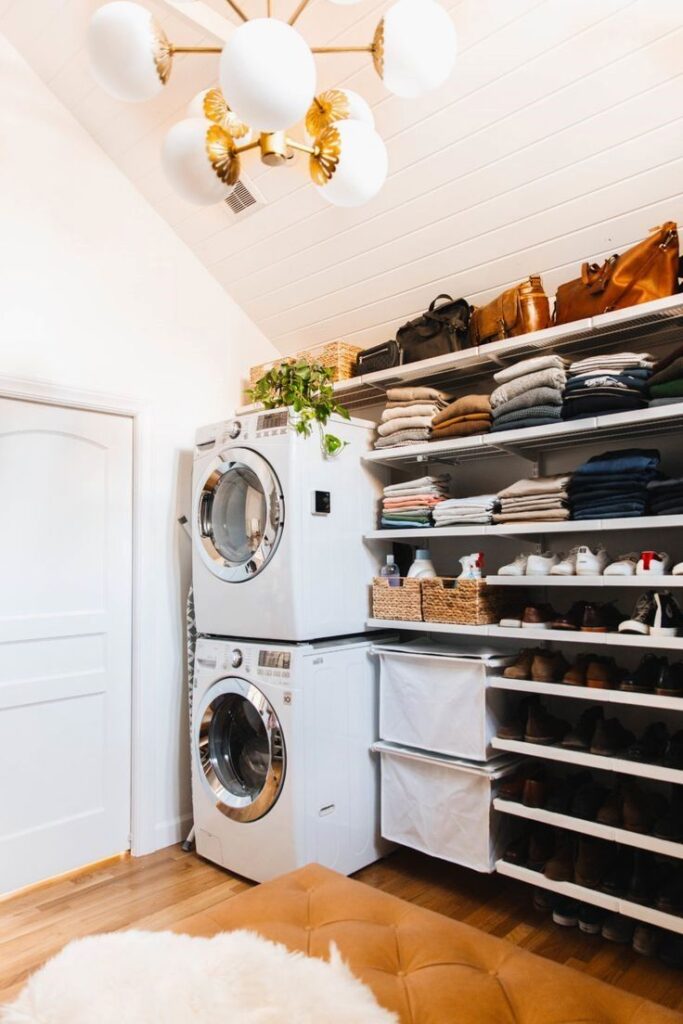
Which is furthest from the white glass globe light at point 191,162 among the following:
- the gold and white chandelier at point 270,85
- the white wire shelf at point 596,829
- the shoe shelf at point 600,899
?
the shoe shelf at point 600,899

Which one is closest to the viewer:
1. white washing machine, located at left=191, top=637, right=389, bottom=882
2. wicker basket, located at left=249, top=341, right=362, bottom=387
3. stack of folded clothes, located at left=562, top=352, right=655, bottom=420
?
stack of folded clothes, located at left=562, top=352, right=655, bottom=420

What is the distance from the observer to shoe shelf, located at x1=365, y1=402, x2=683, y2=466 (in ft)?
6.82

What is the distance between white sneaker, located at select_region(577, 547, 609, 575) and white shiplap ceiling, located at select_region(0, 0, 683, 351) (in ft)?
3.46

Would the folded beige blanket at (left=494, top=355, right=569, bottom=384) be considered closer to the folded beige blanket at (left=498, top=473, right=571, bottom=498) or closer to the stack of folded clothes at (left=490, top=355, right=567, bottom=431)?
the stack of folded clothes at (left=490, top=355, right=567, bottom=431)

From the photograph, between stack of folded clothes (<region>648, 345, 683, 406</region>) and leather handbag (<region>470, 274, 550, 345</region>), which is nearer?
stack of folded clothes (<region>648, 345, 683, 406</region>)

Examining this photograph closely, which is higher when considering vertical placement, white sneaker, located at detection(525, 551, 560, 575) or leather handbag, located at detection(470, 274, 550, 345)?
leather handbag, located at detection(470, 274, 550, 345)

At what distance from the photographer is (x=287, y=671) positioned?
8.15ft

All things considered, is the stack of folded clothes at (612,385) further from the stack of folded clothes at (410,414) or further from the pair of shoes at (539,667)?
the pair of shoes at (539,667)

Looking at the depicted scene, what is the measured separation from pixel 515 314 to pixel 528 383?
0.96 ft

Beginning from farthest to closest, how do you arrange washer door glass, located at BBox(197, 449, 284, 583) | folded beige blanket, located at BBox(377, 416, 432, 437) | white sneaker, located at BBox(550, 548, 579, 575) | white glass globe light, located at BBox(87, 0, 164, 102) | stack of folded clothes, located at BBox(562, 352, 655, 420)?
folded beige blanket, located at BBox(377, 416, 432, 437), washer door glass, located at BBox(197, 449, 284, 583), white sneaker, located at BBox(550, 548, 579, 575), stack of folded clothes, located at BBox(562, 352, 655, 420), white glass globe light, located at BBox(87, 0, 164, 102)

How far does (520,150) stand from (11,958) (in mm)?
3007

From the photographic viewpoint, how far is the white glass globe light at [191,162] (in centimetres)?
147

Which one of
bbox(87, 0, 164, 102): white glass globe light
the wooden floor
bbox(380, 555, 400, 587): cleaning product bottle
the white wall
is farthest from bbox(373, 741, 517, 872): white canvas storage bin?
bbox(87, 0, 164, 102): white glass globe light

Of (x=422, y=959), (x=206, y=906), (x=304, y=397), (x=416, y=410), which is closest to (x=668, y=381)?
(x=416, y=410)
